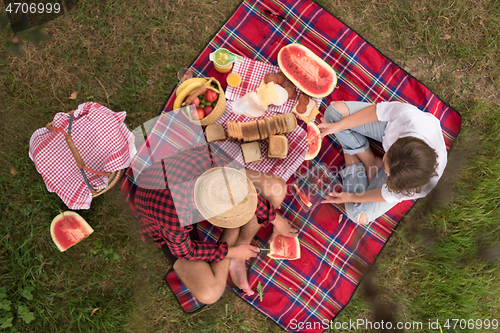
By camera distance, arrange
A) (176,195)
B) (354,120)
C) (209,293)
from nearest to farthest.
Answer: (176,195) → (354,120) → (209,293)

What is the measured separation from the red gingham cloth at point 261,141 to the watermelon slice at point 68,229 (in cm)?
213

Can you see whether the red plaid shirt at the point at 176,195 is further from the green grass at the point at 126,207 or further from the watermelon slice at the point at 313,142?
the green grass at the point at 126,207

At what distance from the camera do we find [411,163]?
2562 millimetres

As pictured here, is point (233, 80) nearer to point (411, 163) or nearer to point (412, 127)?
point (412, 127)

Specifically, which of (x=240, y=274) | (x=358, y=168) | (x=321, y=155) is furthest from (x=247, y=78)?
(x=240, y=274)

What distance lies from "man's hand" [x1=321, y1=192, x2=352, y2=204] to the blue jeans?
14cm

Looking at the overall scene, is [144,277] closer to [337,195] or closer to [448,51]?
[337,195]

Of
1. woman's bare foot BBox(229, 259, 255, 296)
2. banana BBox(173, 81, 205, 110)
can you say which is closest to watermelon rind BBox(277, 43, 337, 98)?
banana BBox(173, 81, 205, 110)

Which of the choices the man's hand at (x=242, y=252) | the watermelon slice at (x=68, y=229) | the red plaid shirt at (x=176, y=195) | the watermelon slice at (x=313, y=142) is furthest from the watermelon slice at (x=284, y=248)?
the watermelon slice at (x=68, y=229)

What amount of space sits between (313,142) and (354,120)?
1.83 feet

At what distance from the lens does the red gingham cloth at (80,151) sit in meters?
2.76

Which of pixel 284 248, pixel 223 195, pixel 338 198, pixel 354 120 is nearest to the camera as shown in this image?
pixel 223 195

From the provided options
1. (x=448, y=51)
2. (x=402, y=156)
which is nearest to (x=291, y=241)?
(x=402, y=156)

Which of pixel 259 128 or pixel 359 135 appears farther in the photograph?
pixel 359 135
